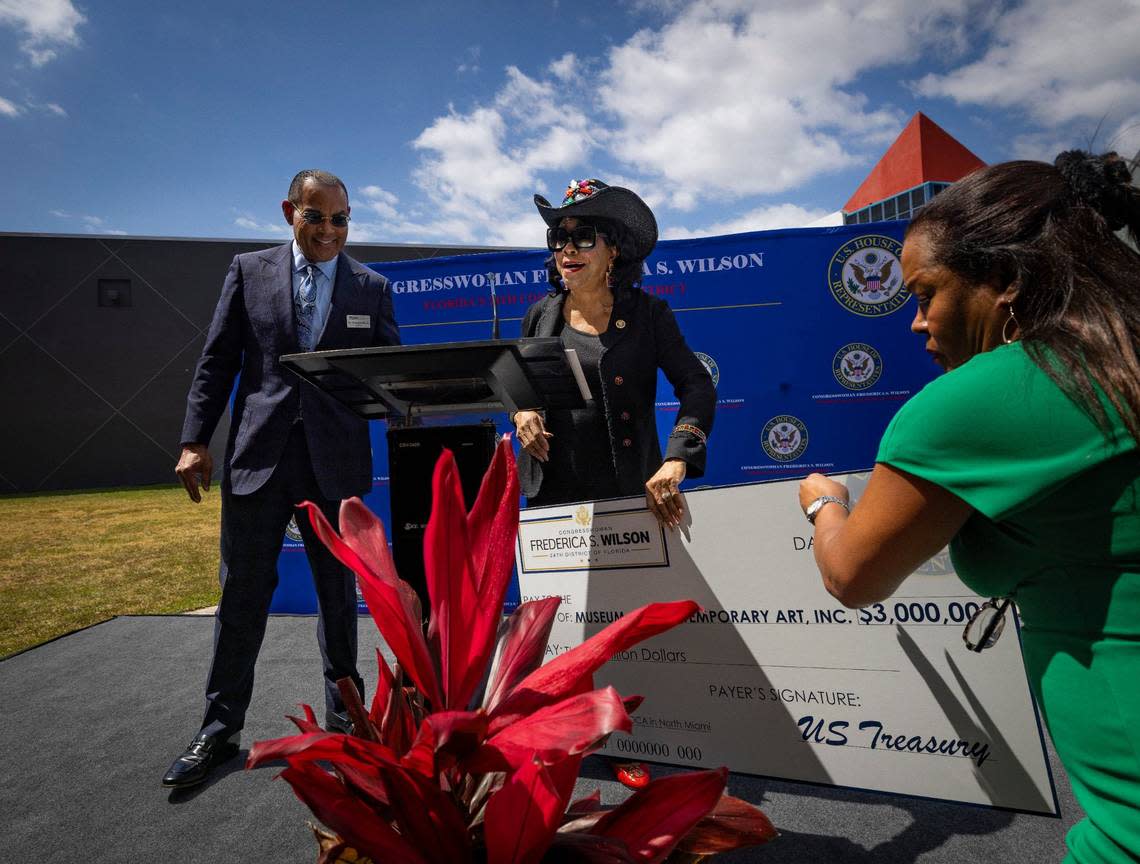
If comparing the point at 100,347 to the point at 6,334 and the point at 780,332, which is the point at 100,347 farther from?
the point at 780,332

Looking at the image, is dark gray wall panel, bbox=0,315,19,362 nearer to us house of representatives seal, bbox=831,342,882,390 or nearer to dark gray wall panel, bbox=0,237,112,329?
dark gray wall panel, bbox=0,237,112,329

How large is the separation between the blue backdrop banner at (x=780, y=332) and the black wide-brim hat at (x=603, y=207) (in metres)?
2.04

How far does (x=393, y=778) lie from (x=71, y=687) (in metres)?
3.83

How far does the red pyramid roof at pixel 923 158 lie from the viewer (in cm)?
945

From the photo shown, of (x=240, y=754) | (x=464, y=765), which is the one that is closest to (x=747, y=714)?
(x=464, y=765)

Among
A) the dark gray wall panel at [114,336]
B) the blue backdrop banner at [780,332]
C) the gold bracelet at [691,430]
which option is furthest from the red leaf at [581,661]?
the dark gray wall panel at [114,336]

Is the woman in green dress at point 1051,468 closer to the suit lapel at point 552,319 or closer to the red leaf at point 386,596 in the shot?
the red leaf at point 386,596

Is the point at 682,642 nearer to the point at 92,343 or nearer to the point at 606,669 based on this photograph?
the point at 606,669

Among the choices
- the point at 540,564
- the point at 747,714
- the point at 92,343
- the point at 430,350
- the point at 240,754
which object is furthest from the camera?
the point at 92,343

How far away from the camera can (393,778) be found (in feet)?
1.25

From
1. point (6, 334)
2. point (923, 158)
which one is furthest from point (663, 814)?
point (6, 334)

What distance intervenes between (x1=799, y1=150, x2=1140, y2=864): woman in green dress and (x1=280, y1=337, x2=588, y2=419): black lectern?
0.63 meters

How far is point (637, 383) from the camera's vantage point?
6.80 ft

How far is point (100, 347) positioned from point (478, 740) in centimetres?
1601
